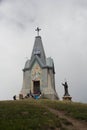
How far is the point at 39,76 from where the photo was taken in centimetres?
5341

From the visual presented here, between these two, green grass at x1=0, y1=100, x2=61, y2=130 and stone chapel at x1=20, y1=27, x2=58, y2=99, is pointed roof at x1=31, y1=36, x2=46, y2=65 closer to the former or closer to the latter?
stone chapel at x1=20, y1=27, x2=58, y2=99

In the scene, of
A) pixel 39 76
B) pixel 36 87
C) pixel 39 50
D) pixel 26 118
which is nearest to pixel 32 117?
pixel 26 118

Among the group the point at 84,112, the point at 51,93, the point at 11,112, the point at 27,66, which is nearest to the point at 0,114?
the point at 11,112

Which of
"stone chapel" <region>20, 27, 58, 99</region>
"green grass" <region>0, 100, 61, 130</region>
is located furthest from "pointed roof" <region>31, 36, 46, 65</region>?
"green grass" <region>0, 100, 61, 130</region>

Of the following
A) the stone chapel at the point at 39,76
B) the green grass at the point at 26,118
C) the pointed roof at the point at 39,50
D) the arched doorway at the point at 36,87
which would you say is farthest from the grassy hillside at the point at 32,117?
the pointed roof at the point at 39,50

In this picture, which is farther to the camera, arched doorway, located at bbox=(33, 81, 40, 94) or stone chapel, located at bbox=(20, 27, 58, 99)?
arched doorway, located at bbox=(33, 81, 40, 94)

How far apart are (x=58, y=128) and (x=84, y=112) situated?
21.6 ft

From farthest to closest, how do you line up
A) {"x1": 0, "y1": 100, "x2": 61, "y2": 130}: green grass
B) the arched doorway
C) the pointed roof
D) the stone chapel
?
the pointed roof
the arched doorway
the stone chapel
{"x1": 0, "y1": 100, "x2": 61, "y2": 130}: green grass

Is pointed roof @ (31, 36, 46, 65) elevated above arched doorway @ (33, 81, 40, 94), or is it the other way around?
pointed roof @ (31, 36, 46, 65)

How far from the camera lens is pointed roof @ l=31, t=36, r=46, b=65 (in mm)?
56050

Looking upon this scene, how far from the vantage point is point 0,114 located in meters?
25.4

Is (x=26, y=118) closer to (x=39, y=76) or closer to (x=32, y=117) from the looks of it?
(x=32, y=117)

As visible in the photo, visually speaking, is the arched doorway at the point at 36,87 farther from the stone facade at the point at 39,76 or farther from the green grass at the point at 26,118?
the green grass at the point at 26,118

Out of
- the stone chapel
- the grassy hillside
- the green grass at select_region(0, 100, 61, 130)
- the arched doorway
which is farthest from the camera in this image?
the arched doorway
